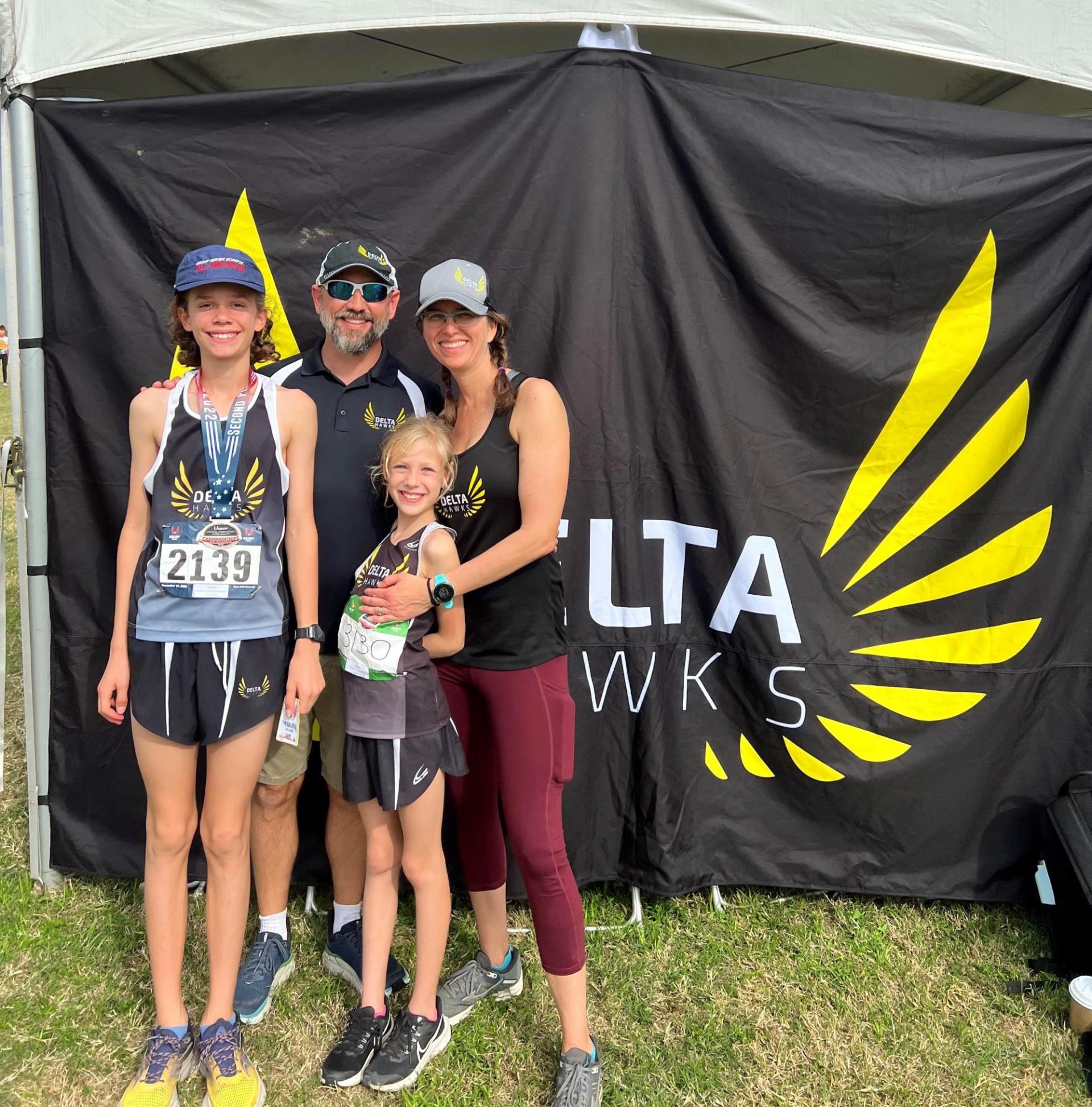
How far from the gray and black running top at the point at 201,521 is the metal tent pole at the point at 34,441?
91 cm

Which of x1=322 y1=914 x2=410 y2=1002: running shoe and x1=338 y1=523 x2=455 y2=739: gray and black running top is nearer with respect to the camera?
x1=338 y1=523 x2=455 y2=739: gray and black running top

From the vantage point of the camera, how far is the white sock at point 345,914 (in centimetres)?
264

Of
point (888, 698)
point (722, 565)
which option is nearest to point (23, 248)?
point (722, 565)

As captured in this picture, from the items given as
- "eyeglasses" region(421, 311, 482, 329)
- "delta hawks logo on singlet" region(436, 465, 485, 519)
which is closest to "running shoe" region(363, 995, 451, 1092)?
"delta hawks logo on singlet" region(436, 465, 485, 519)

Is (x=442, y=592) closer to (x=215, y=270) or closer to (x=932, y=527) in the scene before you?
(x=215, y=270)

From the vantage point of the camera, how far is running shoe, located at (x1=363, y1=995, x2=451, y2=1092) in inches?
85.4

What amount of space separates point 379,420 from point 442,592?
54 centimetres

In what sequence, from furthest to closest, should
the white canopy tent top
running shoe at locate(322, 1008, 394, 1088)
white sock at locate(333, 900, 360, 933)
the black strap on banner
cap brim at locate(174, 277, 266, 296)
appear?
white sock at locate(333, 900, 360, 933) → the black strap on banner → the white canopy tent top → running shoe at locate(322, 1008, 394, 1088) → cap brim at locate(174, 277, 266, 296)

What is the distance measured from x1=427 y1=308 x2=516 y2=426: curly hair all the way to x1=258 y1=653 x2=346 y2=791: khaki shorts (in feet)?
2.40

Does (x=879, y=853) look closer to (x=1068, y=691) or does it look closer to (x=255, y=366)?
(x=1068, y=691)

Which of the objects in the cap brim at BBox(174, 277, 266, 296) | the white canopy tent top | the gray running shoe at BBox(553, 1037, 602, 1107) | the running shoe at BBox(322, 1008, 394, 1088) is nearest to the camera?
the cap brim at BBox(174, 277, 266, 296)

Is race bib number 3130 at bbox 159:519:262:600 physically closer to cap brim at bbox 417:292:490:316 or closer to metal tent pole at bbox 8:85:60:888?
cap brim at bbox 417:292:490:316

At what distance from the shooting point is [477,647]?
84.4 inches

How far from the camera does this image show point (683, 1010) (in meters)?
2.46
